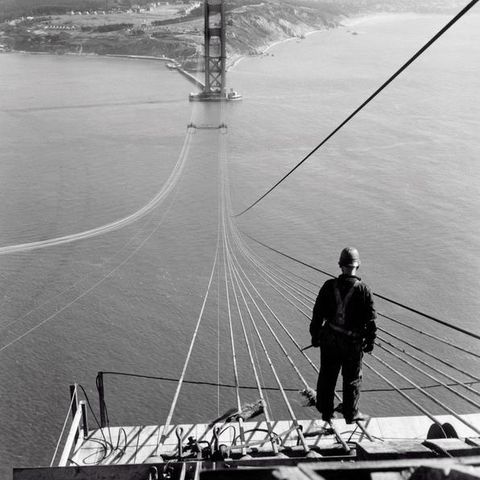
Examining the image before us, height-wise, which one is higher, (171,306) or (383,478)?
(383,478)

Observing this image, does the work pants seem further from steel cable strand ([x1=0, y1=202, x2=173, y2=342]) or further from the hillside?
the hillside

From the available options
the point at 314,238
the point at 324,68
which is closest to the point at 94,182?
the point at 314,238

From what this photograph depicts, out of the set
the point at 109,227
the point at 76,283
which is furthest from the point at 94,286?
the point at 109,227

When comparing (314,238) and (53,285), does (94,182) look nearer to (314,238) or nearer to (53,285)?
(53,285)

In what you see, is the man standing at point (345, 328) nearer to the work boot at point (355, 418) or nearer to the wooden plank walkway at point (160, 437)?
the work boot at point (355, 418)

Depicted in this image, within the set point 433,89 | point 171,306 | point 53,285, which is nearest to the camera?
point 171,306

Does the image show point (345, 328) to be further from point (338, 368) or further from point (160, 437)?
point (160, 437)
